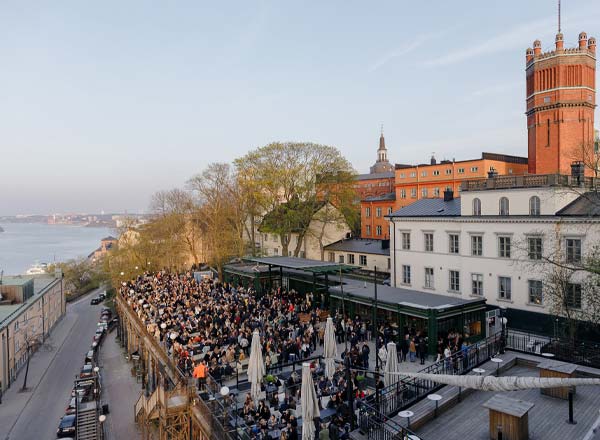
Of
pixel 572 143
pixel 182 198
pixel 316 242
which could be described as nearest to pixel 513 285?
pixel 572 143

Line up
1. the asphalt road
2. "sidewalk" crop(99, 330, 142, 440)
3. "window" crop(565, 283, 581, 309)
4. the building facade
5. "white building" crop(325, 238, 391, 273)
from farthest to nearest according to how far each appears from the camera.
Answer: "white building" crop(325, 238, 391, 273), the building facade, "sidewalk" crop(99, 330, 142, 440), the asphalt road, "window" crop(565, 283, 581, 309)

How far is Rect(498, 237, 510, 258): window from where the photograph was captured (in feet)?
90.4

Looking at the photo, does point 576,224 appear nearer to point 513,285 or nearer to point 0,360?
point 513,285

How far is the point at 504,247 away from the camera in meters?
27.8

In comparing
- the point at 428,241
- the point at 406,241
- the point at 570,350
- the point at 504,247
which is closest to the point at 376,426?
the point at 570,350

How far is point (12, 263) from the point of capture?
14688 cm

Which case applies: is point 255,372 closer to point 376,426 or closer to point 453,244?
point 376,426

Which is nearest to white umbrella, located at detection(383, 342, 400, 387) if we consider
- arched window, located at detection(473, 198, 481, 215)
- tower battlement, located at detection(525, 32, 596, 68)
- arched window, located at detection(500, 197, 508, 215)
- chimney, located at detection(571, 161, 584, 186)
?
arched window, located at detection(500, 197, 508, 215)

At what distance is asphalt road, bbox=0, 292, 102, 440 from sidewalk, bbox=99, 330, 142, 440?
250cm

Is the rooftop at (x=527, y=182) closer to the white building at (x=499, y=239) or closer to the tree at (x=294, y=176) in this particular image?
the white building at (x=499, y=239)

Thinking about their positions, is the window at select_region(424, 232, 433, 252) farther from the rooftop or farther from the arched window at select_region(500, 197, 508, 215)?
the arched window at select_region(500, 197, 508, 215)

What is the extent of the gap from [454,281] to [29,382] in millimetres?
35563

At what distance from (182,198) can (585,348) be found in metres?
51.9

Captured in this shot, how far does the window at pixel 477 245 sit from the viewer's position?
95.7 feet
